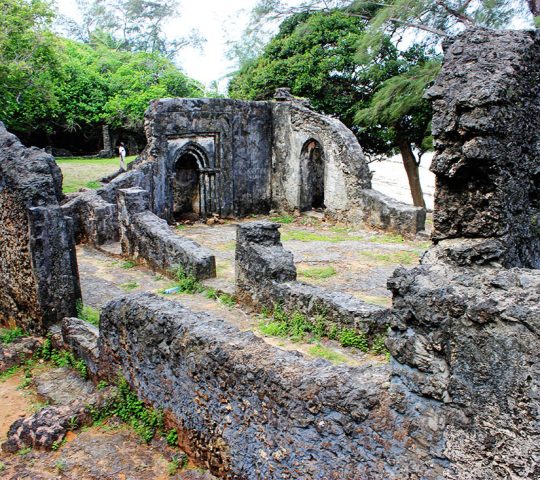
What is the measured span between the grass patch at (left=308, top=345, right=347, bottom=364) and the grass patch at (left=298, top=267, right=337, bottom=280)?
3231 millimetres

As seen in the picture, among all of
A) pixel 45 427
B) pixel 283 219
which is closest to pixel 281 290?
pixel 45 427

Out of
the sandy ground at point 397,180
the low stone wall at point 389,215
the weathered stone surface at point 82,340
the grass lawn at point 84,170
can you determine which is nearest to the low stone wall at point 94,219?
the grass lawn at point 84,170

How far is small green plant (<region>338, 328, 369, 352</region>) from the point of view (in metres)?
6.95

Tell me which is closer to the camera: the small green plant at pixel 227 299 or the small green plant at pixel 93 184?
the small green plant at pixel 227 299

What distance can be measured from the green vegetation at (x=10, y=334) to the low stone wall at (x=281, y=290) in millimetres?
3075

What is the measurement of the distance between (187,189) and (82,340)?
1058 centimetres

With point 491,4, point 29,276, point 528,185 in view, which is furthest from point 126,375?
point 491,4

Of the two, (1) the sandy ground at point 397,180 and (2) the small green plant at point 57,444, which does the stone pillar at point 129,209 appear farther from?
(1) the sandy ground at point 397,180

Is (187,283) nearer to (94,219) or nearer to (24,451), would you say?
(94,219)

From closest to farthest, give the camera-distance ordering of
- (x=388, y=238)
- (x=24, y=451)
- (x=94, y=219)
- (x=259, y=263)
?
(x=24, y=451) → (x=259, y=263) → (x=94, y=219) → (x=388, y=238)

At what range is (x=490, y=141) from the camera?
3.50 metres

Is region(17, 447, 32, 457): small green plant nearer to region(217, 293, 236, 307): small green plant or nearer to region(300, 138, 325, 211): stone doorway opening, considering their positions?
region(217, 293, 236, 307): small green plant

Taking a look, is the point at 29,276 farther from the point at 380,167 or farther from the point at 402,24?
the point at 380,167

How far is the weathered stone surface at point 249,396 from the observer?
3281 millimetres
